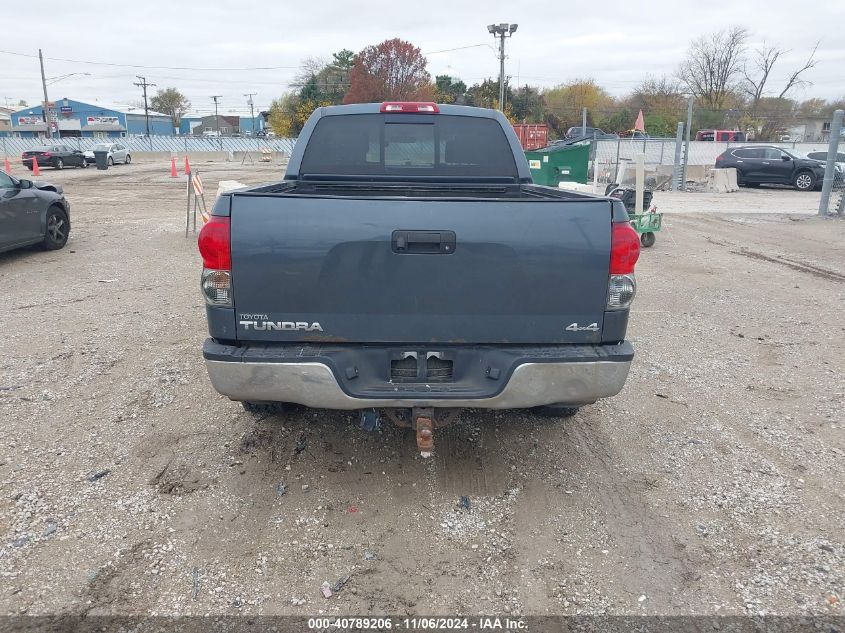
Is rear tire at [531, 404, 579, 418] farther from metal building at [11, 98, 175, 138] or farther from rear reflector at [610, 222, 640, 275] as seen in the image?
metal building at [11, 98, 175, 138]

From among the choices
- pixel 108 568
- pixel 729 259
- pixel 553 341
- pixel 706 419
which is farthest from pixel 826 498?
pixel 729 259

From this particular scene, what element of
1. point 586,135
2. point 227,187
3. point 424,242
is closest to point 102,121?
point 586,135

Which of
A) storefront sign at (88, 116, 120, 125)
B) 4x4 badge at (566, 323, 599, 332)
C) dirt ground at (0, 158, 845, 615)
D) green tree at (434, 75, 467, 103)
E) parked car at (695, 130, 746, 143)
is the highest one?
green tree at (434, 75, 467, 103)

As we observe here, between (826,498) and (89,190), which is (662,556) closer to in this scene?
(826,498)

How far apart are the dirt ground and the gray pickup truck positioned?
67 centimetres

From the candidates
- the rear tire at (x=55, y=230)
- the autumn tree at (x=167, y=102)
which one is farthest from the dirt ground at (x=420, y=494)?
the autumn tree at (x=167, y=102)

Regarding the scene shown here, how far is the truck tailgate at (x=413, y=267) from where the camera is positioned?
2990mm

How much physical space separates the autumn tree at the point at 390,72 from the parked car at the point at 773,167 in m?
44.7

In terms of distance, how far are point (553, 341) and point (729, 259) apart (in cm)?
896

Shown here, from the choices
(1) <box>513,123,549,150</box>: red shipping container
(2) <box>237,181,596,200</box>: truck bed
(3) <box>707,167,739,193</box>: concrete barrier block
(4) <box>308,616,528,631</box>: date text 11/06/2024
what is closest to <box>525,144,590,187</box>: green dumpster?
(1) <box>513,123,549,150</box>: red shipping container

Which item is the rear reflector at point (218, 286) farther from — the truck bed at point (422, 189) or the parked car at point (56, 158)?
the parked car at point (56, 158)

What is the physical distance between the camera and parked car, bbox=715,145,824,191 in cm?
2361

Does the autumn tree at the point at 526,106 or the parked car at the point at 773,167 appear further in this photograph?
the autumn tree at the point at 526,106

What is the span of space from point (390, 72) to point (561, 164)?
5486 centimetres
